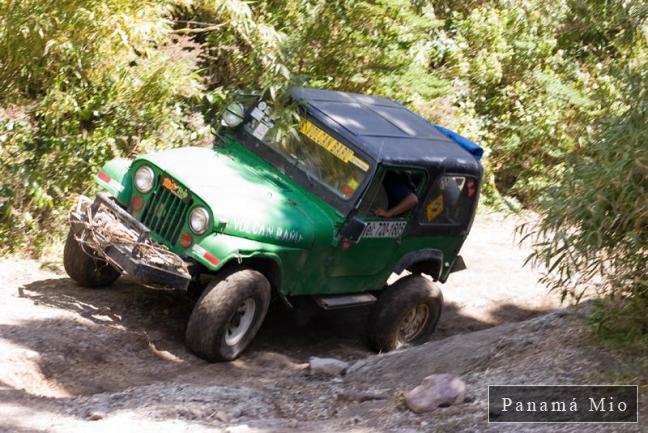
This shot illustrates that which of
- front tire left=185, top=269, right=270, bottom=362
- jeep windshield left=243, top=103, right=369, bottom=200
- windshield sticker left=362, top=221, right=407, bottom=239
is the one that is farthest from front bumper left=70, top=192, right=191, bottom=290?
windshield sticker left=362, top=221, right=407, bottom=239

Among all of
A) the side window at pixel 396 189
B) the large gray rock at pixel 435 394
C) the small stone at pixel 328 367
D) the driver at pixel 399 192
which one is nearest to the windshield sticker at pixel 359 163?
the side window at pixel 396 189

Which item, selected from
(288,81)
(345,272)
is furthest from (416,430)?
(288,81)

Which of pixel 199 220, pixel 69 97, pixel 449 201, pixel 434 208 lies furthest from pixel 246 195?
pixel 69 97

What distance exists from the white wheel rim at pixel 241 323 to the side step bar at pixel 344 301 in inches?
28.9

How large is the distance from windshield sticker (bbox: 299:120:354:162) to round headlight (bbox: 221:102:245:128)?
0.62m

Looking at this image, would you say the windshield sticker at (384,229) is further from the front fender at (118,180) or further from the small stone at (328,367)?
the front fender at (118,180)

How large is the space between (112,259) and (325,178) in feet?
6.00

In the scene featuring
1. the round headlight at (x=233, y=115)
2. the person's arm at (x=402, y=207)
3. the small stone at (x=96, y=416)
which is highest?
the round headlight at (x=233, y=115)

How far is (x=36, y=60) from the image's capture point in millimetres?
8680

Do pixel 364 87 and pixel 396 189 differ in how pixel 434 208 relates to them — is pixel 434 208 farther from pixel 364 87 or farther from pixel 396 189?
pixel 364 87

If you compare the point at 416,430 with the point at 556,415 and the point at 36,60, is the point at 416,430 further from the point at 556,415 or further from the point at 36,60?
the point at 36,60

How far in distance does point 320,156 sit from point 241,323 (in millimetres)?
1529

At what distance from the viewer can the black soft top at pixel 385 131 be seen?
7.14 meters

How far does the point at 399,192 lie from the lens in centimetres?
750
